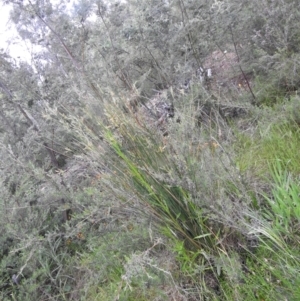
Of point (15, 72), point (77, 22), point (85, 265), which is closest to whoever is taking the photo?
point (85, 265)

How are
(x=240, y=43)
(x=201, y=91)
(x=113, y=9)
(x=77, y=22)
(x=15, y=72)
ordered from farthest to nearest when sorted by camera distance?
(x=113, y=9) < (x=77, y=22) < (x=240, y=43) < (x=15, y=72) < (x=201, y=91)

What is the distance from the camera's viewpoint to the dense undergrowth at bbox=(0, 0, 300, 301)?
68.9 inches

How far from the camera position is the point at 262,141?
273cm

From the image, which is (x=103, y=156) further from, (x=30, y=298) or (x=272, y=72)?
(x=272, y=72)

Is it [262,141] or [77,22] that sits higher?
[77,22]

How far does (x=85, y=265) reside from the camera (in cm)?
247

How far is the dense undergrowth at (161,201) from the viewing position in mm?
1751

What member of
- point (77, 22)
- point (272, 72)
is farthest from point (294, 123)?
point (77, 22)

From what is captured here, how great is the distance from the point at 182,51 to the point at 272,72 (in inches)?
57.1

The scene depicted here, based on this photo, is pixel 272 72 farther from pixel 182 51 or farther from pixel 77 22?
pixel 77 22

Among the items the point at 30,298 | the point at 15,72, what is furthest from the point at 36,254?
the point at 15,72

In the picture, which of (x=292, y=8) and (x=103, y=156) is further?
(x=292, y=8)

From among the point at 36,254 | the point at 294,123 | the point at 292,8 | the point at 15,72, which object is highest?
the point at 15,72

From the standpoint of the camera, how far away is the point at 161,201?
1.89 metres
